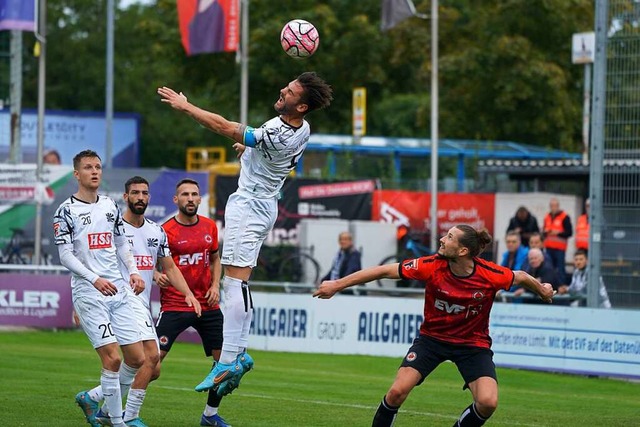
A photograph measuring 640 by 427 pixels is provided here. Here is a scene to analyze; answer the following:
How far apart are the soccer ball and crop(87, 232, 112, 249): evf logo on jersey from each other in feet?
7.39

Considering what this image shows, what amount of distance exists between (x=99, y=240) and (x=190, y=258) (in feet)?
6.96

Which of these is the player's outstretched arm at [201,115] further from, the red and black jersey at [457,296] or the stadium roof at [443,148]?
the stadium roof at [443,148]

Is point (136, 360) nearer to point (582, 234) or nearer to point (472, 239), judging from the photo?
point (472, 239)

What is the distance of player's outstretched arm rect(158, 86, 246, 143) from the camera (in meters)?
10.5

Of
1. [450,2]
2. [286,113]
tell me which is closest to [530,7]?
[450,2]

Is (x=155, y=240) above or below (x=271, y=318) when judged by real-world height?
above

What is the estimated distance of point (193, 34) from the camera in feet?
93.2

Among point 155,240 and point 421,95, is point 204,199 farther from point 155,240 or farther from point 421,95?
point 421,95

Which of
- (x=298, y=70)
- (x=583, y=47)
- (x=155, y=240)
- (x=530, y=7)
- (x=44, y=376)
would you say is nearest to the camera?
(x=155, y=240)

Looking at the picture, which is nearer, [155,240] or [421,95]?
[155,240]

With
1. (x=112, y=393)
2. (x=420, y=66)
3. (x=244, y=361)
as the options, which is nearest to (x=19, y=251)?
(x=112, y=393)

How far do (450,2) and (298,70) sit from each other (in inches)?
226

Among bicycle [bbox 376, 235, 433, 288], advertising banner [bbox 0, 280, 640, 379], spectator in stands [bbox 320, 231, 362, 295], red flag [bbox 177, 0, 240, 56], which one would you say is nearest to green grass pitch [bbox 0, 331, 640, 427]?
advertising banner [bbox 0, 280, 640, 379]

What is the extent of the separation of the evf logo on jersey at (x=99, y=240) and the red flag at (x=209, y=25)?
55.7ft
